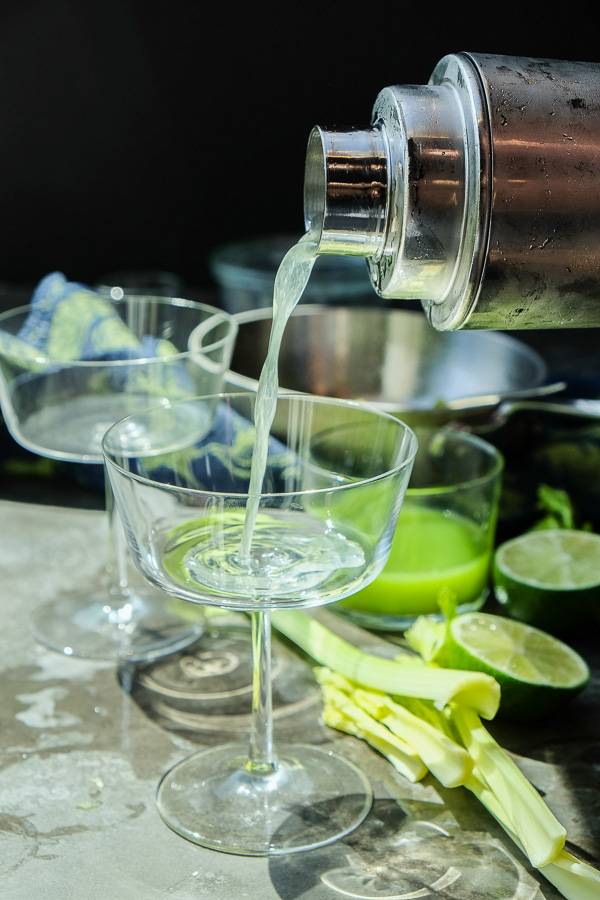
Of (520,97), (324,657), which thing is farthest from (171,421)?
(520,97)

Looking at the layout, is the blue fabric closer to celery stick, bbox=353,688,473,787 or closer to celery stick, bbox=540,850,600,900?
celery stick, bbox=353,688,473,787

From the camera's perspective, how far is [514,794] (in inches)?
32.9

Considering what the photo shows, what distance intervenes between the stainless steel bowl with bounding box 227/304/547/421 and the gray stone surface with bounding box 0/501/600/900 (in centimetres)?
44

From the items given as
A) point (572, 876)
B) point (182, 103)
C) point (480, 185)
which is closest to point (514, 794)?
point (572, 876)

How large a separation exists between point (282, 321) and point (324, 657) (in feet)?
1.10

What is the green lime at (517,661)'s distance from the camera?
3.15 feet

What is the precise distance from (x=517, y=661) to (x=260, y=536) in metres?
0.30

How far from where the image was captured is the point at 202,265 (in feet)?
7.06

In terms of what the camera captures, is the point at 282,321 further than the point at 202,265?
No

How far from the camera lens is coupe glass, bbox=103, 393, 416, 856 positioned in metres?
0.80

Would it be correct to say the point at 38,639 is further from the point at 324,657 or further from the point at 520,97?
the point at 520,97

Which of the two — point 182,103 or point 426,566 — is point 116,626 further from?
point 182,103

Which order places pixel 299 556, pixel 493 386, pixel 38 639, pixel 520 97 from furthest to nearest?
pixel 493 386, pixel 38 639, pixel 299 556, pixel 520 97

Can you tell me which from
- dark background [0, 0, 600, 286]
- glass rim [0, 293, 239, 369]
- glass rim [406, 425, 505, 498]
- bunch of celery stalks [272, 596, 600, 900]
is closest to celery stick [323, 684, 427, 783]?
bunch of celery stalks [272, 596, 600, 900]
